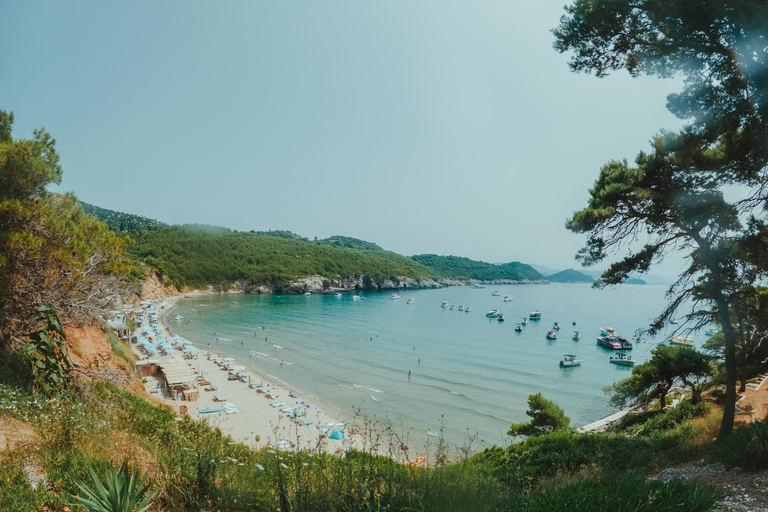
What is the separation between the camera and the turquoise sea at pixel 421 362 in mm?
24688

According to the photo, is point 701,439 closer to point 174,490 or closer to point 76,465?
point 174,490

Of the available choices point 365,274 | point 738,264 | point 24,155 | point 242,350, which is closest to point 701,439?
point 738,264

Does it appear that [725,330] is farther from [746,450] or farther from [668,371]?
[668,371]

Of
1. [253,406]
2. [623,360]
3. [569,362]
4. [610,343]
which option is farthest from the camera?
[610,343]

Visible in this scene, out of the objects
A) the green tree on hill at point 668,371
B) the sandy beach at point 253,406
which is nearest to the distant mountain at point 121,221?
the sandy beach at point 253,406

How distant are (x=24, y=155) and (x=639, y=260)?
14460 mm

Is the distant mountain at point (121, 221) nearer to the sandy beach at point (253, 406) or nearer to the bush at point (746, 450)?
the sandy beach at point (253, 406)

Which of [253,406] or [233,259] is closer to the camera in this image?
[253,406]

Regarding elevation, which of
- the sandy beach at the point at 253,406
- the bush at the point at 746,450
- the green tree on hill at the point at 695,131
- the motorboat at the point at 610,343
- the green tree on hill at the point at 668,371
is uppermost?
the green tree on hill at the point at 695,131

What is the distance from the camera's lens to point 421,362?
37.8 meters

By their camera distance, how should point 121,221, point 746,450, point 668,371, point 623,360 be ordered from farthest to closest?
point 121,221 < point 623,360 < point 668,371 < point 746,450

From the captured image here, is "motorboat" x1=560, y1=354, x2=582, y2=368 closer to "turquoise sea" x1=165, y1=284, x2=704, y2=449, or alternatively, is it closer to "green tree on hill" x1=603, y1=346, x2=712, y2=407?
"turquoise sea" x1=165, y1=284, x2=704, y2=449

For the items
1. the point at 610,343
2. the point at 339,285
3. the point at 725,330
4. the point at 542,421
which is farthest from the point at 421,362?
the point at 339,285

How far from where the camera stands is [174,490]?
3629 millimetres
